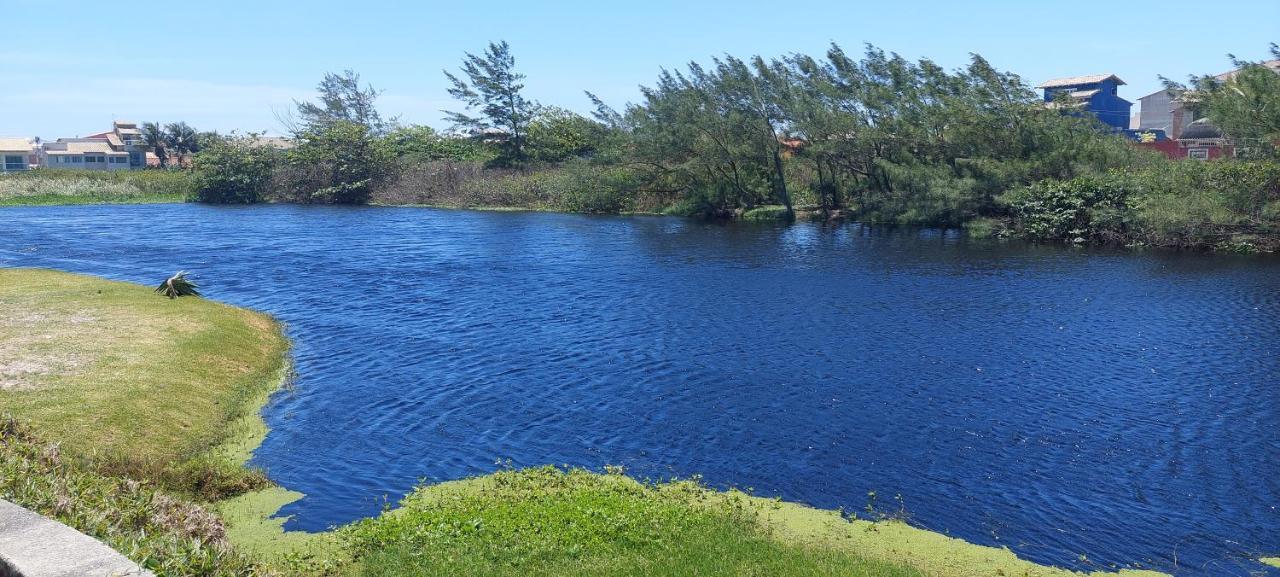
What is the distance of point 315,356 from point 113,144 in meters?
153

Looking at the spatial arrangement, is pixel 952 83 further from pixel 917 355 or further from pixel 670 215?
pixel 917 355

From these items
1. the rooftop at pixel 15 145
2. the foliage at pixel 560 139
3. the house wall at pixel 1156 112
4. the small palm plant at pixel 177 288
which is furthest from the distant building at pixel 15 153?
the house wall at pixel 1156 112

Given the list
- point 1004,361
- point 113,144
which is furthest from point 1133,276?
point 113,144

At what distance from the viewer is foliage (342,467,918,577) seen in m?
11.3

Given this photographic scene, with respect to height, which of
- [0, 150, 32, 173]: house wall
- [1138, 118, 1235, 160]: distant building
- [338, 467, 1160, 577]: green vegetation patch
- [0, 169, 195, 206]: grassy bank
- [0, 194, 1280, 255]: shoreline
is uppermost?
[0, 150, 32, 173]: house wall

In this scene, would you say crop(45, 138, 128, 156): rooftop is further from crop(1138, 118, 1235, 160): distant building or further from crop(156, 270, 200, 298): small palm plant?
crop(1138, 118, 1235, 160): distant building

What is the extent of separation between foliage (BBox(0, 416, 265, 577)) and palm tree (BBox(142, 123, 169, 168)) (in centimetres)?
14391

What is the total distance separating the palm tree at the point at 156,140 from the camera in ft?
463

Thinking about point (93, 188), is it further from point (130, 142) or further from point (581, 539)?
point (581, 539)

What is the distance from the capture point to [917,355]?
2497 centimetres

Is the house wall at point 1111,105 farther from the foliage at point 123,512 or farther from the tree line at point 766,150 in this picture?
the foliage at point 123,512

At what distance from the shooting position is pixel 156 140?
142625 mm

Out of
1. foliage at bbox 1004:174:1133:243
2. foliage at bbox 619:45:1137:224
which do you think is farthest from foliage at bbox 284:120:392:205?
foliage at bbox 1004:174:1133:243

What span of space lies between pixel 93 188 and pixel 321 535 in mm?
103349
